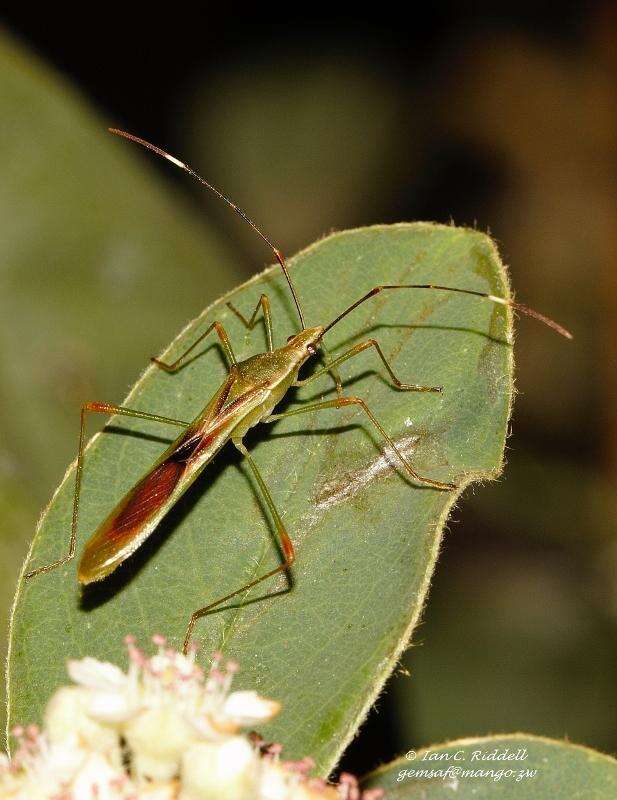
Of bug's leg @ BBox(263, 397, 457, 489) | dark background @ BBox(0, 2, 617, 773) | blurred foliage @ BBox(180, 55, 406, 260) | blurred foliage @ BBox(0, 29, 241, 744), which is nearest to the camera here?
bug's leg @ BBox(263, 397, 457, 489)

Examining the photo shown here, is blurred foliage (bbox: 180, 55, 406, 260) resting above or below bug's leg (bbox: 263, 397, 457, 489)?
above

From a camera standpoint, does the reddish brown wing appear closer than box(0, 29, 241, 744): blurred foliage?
Yes

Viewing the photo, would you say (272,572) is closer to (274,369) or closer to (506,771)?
(506,771)

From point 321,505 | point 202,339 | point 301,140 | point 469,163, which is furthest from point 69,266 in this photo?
point 469,163

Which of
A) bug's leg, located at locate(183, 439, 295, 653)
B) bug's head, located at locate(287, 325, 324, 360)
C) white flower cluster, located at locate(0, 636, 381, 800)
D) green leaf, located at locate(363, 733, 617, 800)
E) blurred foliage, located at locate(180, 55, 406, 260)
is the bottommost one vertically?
green leaf, located at locate(363, 733, 617, 800)

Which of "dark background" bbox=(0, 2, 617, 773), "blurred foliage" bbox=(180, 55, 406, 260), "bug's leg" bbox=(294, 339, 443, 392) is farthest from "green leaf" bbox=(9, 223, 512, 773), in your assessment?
"blurred foliage" bbox=(180, 55, 406, 260)

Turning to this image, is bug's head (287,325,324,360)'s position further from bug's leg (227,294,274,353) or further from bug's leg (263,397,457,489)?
bug's leg (263,397,457,489)

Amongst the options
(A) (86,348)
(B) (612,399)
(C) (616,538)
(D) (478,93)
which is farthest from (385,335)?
(D) (478,93)

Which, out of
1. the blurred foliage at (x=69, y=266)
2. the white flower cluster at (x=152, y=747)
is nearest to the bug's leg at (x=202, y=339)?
the white flower cluster at (x=152, y=747)
